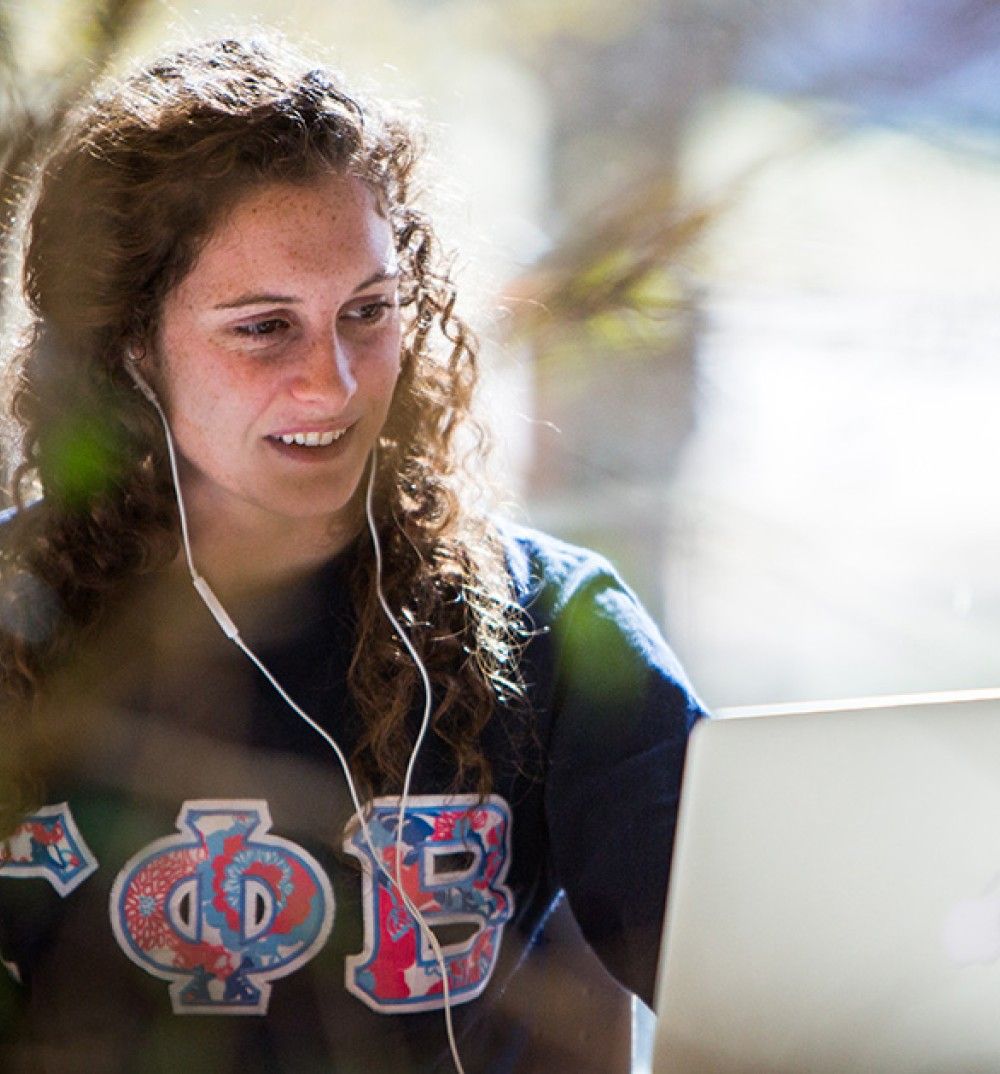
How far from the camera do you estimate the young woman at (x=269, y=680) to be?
1233 millimetres

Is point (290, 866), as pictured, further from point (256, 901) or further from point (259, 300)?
point (259, 300)

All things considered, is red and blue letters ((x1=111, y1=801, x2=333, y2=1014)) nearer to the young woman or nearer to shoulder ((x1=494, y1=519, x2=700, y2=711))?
the young woman

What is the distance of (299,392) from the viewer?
123cm

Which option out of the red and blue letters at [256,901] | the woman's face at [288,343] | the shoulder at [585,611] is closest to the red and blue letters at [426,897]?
the red and blue letters at [256,901]

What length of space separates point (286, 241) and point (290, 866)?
59cm

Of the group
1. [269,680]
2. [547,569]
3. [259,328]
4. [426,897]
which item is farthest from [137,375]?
[426,897]

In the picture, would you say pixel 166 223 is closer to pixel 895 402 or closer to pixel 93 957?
pixel 93 957

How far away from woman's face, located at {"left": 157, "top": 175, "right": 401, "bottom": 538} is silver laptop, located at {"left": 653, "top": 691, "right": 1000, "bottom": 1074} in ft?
2.11

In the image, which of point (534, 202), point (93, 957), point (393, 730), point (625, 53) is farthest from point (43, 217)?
point (625, 53)

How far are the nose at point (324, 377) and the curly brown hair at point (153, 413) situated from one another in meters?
0.15

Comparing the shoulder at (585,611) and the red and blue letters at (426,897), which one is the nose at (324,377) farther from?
the red and blue letters at (426,897)

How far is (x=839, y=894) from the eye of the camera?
73cm

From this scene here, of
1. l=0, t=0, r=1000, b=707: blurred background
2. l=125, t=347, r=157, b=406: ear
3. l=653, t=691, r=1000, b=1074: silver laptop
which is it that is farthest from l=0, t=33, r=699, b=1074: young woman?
l=0, t=0, r=1000, b=707: blurred background

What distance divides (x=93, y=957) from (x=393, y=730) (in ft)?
1.18
